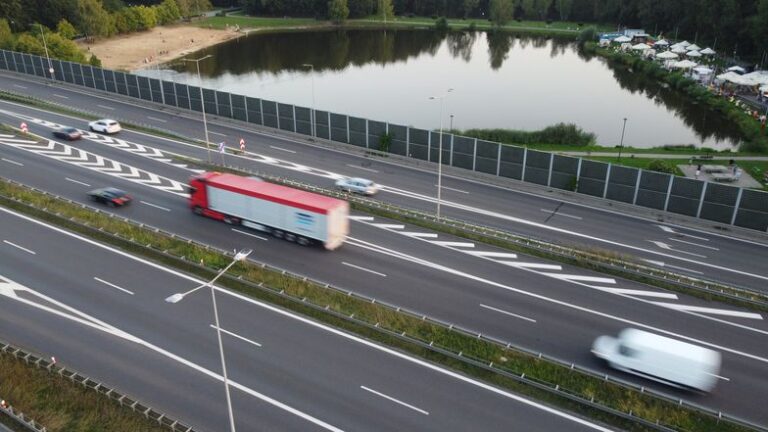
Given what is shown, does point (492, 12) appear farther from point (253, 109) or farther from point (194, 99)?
point (253, 109)

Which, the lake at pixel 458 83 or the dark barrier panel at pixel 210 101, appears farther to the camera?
the lake at pixel 458 83

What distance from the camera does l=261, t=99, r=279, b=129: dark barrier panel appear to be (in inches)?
2542

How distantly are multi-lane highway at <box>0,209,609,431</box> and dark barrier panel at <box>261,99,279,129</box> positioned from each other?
31734mm

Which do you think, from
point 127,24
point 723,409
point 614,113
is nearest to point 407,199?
point 723,409

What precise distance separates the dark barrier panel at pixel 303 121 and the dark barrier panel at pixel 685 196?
121 feet

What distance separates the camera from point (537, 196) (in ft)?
162

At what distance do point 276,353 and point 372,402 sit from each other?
6.09 metres

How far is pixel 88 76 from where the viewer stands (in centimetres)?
8100

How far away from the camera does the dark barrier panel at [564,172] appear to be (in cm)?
4920

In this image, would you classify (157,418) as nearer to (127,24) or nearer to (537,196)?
(537,196)

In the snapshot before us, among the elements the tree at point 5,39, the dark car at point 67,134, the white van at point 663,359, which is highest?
the tree at point 5,39

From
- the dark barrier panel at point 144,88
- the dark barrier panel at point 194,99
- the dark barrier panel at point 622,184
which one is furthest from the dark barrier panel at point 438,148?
the dark barrier panel at point 144,88

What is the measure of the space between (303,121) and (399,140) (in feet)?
40.7

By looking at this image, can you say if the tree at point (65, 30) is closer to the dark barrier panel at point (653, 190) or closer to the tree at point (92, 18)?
the tree at point (92, 18)
